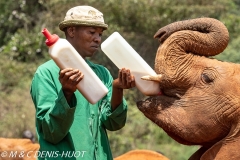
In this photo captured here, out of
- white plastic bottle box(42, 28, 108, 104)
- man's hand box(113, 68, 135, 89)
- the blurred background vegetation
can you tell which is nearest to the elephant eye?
man's hand box(113, 68, 135, 89)

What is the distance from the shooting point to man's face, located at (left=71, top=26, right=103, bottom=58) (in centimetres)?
447

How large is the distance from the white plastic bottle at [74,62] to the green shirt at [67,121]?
129mm

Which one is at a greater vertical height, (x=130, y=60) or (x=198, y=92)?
(x=130, y=60)

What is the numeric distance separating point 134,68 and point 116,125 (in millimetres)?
588

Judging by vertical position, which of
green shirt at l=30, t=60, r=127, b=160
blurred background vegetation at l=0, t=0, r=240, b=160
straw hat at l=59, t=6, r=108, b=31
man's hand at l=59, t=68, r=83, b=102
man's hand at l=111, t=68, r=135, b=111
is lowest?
blurred background vegetation at l=0, t=0, r=240, b=160

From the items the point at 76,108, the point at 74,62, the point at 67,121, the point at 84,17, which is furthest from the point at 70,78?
the point at 84,17

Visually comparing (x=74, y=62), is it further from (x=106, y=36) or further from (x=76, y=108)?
(x=106, y=36)

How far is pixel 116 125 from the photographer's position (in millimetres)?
4613

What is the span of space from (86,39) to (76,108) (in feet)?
1.40

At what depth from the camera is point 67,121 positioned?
4.14 metres

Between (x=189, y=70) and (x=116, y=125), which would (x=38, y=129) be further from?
(x=189, y=70)

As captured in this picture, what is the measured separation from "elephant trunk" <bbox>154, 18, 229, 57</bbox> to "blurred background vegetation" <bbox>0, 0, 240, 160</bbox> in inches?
287

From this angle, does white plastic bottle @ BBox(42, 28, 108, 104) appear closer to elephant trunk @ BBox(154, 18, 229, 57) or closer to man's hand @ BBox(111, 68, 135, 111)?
man's hand @ BBox(111, 68, 135, 111)

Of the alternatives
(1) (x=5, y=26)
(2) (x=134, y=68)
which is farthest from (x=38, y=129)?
(1) (x=5, y=26)
